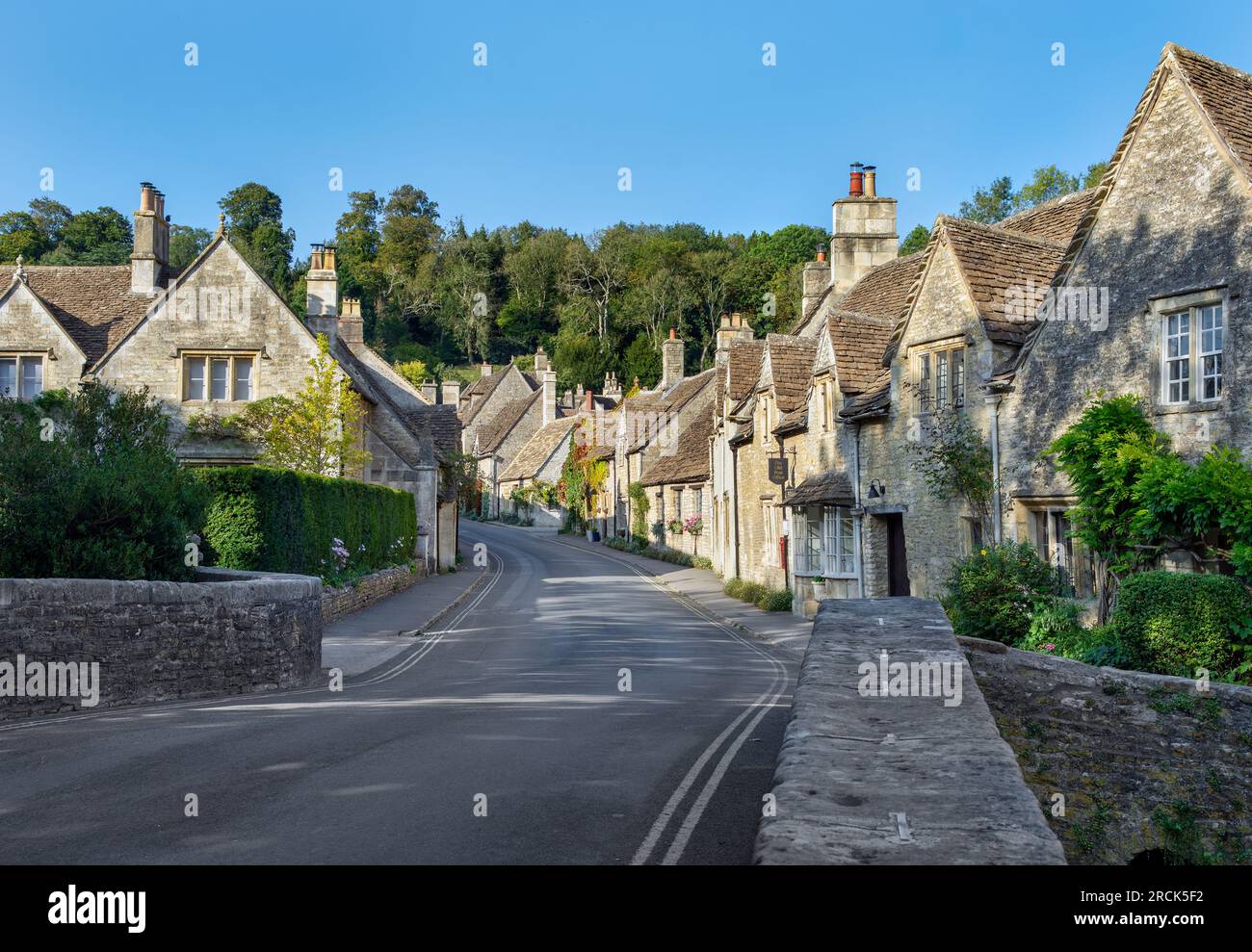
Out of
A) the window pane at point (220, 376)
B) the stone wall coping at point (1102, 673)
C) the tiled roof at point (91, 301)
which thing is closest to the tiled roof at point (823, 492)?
the stone wall coping at point (1102, 673)

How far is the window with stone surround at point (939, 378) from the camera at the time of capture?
19.4 meters

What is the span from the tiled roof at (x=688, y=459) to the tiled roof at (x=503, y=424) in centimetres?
3173

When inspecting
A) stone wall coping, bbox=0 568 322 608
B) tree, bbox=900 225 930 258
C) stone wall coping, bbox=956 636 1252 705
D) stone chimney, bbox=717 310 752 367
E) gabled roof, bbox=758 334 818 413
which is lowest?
stone wall coping, bbox=956 636 1252 705

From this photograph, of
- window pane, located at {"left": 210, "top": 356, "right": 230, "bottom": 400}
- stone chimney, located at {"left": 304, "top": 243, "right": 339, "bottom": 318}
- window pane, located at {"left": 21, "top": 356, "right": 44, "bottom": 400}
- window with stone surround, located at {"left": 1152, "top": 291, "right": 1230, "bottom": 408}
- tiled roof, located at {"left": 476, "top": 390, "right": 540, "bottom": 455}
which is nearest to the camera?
window with stone surround, located at {"left": 1152, "top": 291, "right": 1230, "bottom": 408}

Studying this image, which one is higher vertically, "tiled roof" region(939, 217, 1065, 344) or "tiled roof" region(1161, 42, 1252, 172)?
"tiled roof" region(1161, 42, 1252, 172)

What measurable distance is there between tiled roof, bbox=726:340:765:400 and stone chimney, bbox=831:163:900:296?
161 inches

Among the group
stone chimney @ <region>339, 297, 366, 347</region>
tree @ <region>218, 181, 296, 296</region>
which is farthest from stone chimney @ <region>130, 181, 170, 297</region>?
tree @ <region>218, 181, 296, 296</region>

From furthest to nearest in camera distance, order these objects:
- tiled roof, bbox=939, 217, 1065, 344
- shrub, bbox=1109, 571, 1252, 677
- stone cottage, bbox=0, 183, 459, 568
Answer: stone cottage, bbox=0, 183, 459, 568
tiled roof, bbox=939, 217, 1065, 344
shrub, bbox=1109, 571, 1252, 677

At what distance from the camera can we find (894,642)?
9.31 metres

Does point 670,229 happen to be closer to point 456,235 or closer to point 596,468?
point 456,235

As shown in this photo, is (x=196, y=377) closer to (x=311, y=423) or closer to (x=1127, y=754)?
(x=311, y=423)

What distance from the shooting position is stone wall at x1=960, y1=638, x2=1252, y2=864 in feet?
33.0

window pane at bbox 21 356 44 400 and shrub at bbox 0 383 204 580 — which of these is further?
window pane at bbox 21 356 44 400

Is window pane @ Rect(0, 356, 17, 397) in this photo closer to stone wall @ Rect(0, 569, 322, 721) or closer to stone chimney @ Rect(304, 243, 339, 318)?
stone chimney @ Rect(304, 243, 339, 318)
